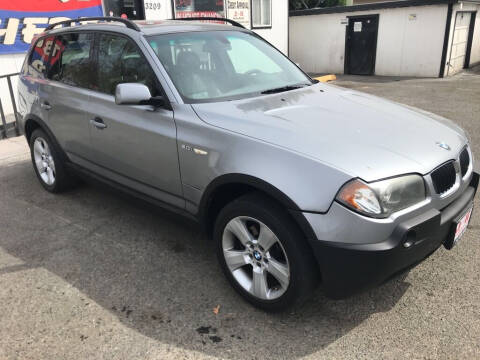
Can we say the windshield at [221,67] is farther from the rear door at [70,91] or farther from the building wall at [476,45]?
the building wall at [476,45]

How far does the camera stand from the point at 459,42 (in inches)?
629

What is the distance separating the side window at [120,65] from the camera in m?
3.30

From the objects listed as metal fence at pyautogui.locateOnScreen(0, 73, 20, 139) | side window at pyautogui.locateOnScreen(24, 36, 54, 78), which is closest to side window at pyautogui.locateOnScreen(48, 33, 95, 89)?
side window at pyautogui.locateOnScreen(24, 36, 54, 78)

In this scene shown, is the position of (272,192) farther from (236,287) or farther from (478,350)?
(478,350)

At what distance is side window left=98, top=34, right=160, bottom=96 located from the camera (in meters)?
3.30

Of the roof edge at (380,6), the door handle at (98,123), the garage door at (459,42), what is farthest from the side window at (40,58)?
the garage door at (459,42)

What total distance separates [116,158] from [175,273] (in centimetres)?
110

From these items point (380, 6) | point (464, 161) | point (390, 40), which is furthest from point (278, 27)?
point (464, 161)

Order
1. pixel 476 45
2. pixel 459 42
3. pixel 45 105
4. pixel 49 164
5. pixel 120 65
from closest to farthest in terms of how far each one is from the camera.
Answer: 1. pixel 120 65
2. pixel 45 105
3. pixel 49 164
4. pixel 459 42
5. pixel 476 45

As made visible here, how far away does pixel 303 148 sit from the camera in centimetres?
244

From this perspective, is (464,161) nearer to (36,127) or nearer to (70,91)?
(70,91)

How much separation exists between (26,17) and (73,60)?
5.53m

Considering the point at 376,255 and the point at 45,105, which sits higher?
the point at 45,105

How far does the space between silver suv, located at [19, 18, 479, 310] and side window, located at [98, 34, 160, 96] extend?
14 mm
